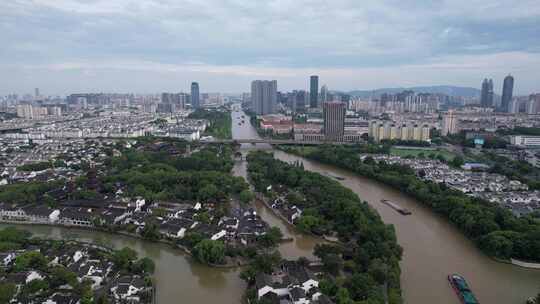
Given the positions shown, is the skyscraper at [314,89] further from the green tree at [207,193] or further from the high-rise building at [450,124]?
the green tree at [207,193]

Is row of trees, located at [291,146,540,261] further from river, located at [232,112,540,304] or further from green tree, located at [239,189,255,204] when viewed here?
green tree, located at [239,189,255,204]

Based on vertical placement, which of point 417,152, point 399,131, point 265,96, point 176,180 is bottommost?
point 417,152

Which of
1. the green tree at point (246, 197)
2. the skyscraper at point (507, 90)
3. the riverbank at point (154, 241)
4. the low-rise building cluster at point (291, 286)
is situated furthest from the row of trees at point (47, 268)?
the skyscraper at point (507, 90)

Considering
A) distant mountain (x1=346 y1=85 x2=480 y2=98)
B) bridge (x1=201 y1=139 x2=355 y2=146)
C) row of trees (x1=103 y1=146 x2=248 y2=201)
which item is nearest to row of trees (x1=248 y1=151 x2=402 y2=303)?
row of trees (x1=103 y1=146 x2=248 y2=201)

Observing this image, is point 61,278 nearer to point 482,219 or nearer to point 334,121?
point 482,219

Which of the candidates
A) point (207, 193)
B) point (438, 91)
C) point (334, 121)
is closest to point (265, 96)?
point (334, 121)

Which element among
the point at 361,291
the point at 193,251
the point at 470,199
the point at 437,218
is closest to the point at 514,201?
the point at 470,199
